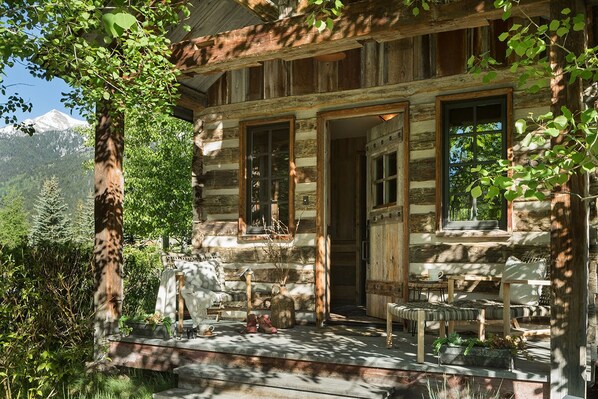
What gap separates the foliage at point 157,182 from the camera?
70.6 ft

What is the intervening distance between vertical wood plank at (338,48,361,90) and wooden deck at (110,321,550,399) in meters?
3.01

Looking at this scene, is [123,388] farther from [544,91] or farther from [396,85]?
[544,91]

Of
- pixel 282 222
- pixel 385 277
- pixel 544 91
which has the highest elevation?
pixel 544 91

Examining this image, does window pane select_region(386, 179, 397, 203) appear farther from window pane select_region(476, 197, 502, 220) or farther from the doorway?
window pane select_region(476, 197, 502, 220)

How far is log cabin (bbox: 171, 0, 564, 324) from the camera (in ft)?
20.1

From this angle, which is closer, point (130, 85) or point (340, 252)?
point (130, 85)

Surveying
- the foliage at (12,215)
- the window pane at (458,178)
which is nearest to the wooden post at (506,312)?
the window pane at (458,178)

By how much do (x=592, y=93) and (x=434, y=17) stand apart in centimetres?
140

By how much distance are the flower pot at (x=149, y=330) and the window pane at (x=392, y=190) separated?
127 inches

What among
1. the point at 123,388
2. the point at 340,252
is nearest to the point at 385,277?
the point at 340,252

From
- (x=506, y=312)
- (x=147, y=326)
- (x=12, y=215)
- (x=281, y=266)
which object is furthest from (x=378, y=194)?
(x=12, y=215)

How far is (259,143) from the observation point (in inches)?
335

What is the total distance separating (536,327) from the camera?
6344mm

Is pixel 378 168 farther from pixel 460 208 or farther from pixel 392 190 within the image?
pixel 460 208
